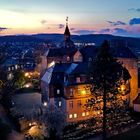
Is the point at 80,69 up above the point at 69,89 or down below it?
above

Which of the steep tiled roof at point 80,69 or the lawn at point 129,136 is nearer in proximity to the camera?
the lawn at point 129,136

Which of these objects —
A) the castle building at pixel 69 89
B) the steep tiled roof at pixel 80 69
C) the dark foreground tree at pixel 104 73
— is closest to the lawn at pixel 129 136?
the dark foreground tree at pixel 104 73

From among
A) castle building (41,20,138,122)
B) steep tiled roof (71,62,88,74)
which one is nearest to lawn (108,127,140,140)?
castle building (41,20,138,122)

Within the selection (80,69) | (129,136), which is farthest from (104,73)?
(80,69)

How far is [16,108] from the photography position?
52094mm

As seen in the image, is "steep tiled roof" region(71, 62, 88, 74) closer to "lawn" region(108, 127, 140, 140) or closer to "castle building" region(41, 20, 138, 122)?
"castle building" region(41, 20, 138, 122)

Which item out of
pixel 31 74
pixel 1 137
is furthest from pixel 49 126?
pixel 31 74

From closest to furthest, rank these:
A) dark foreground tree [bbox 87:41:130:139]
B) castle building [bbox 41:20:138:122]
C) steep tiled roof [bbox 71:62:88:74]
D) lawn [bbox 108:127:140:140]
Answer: dark foreground tree [bbox 87:41:130:139]
lawn [bbox 108:127:140:140]
castle building [bbox 41:20:138:122]
steep tiled roof [bbox 71:62:88:74]

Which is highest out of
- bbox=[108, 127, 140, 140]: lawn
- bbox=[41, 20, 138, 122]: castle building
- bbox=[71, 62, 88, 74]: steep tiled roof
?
bbox=[71, 62, 88, 74]: steep tiled roof

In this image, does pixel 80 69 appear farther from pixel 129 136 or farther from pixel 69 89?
pixel 129 136

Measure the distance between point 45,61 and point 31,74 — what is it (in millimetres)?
16087

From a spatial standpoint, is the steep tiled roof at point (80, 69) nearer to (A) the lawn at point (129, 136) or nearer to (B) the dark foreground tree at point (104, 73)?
(B) the dark foreground tree at point (104, 73)

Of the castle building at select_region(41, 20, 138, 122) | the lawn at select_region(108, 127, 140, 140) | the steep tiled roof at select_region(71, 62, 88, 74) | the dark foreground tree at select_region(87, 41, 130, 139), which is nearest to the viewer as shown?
the dark foreground tree at select_region(87, 41, 130, 139)

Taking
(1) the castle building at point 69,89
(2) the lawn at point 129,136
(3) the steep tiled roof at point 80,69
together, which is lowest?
(2) the lawn at point 129,136
